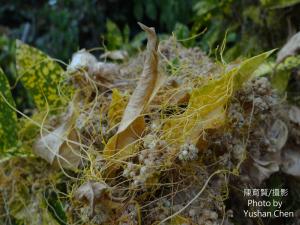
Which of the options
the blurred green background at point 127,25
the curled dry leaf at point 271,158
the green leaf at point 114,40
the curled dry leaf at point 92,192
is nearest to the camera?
the curled dry leaf at point 92,192

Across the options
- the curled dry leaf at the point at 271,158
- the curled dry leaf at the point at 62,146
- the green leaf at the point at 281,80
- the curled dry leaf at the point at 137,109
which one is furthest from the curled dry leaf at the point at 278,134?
the curled dry leaf at the point at 62,146

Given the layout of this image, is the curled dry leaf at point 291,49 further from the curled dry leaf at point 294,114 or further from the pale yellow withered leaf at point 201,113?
A: the pale yellow withered leaf at point 201,113

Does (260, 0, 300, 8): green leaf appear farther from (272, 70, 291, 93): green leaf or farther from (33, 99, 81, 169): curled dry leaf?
(33, 99, 81, 169): curled dry leaf

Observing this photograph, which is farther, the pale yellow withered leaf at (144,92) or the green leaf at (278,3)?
the green leaf at (278,3)

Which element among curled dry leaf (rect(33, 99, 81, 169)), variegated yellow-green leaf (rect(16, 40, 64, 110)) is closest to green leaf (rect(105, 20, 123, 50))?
variegated yellow-green leaf (rect(16, 40, 64, 110))

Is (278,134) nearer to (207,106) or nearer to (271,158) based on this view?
(271,158)

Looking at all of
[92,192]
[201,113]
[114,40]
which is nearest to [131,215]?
[92,192]
